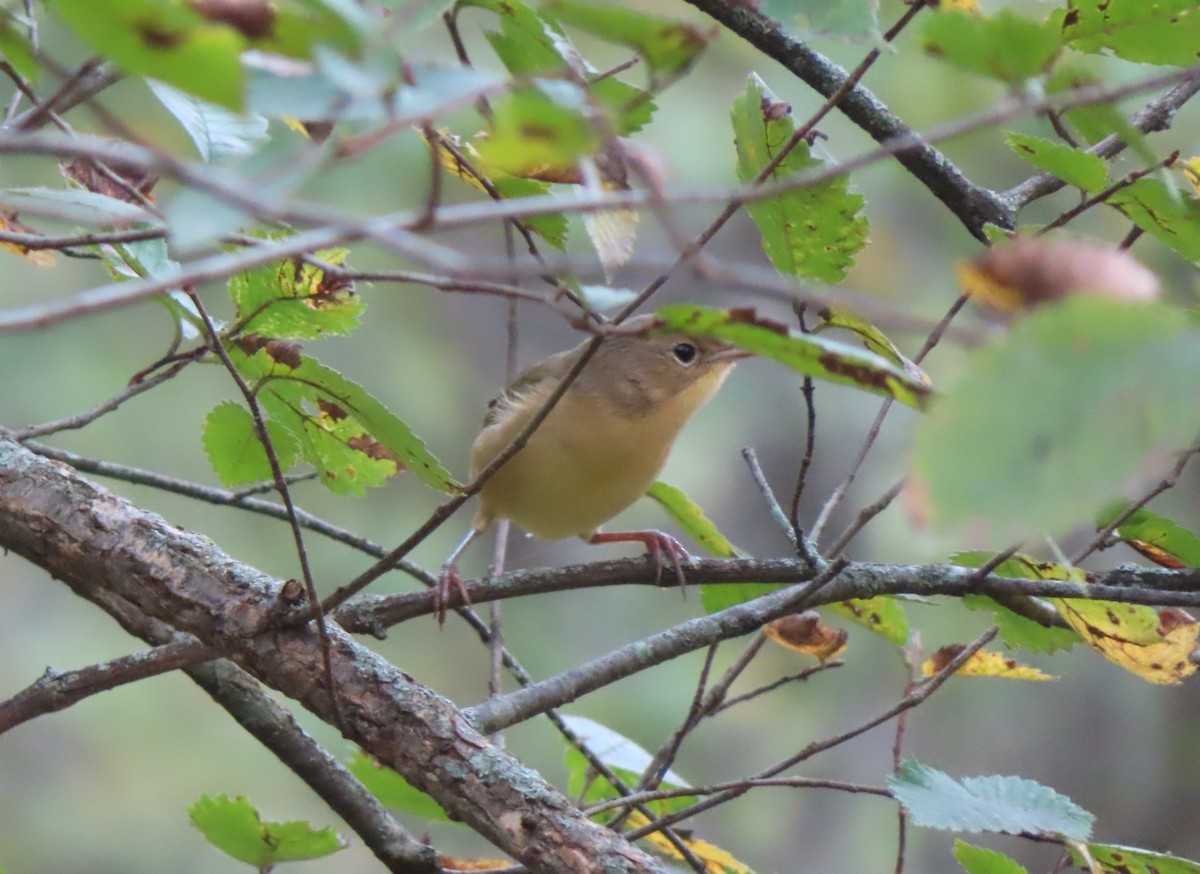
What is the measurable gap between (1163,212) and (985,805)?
0.74m

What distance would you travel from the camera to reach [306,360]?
1567mm

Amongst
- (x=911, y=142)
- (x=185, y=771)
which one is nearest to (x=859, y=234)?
(x=911, y=142)

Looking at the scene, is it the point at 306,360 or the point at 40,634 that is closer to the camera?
the point at 306,360

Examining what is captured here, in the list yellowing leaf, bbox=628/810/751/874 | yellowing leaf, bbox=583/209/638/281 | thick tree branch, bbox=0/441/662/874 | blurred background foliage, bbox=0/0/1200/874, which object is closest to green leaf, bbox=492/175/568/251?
yellowing leaf, bbox=583/209/638/281

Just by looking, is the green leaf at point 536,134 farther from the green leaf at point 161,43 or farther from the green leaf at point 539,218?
the green leaf at point 539,218

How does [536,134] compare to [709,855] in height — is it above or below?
above

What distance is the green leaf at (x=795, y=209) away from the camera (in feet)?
4.90

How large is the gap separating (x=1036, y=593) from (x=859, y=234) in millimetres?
A: 599

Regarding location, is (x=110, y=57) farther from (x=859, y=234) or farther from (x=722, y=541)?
(x=722, y=541)

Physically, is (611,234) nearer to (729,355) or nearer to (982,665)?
(982,665)

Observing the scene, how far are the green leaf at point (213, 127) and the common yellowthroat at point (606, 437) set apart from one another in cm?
142

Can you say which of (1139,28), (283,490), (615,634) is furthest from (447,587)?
(615,634)

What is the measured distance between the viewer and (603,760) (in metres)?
2.29

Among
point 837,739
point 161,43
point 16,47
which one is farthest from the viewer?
point 837,739
